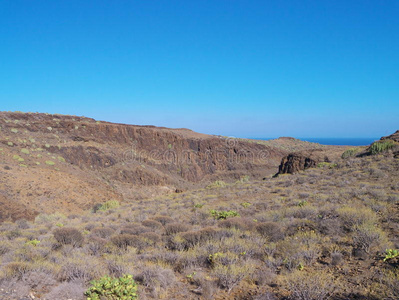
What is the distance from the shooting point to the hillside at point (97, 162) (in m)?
18.5

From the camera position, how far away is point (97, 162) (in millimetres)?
34500

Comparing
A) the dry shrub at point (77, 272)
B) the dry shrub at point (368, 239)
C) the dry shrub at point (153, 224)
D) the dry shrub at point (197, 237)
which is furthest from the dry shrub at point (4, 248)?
the dry shrub at point (368, 239)

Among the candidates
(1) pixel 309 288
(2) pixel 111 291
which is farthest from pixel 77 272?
(1) pixel 309 288

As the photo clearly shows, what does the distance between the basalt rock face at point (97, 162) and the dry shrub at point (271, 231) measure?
1355cm

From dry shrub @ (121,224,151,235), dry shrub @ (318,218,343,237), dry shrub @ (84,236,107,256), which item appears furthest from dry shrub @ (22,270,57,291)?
dry shrub @ (318,218,343,237)

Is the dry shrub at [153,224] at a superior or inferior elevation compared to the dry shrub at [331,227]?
inferior

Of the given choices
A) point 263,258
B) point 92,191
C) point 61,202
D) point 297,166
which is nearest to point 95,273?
point 263,258

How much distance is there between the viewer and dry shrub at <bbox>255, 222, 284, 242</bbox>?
662cm

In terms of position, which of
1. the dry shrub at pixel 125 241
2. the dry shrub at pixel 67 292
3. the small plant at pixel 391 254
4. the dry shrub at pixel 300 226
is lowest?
the dry shrub at pixel 125 241

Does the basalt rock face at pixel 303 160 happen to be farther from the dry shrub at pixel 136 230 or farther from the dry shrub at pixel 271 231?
the dry shrub at pixel 136 230

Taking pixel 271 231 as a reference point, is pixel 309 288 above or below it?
above

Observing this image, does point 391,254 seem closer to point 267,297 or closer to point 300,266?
point 300,266

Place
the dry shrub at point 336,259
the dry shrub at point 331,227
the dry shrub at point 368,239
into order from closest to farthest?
the dry shrub at point 336,259, the dry shrub at point 368,239, the dry shrub at point 331,227

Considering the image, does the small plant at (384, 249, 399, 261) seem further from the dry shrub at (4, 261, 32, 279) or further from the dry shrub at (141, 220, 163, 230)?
the dry shrub at (4, 261, 32, 279)
